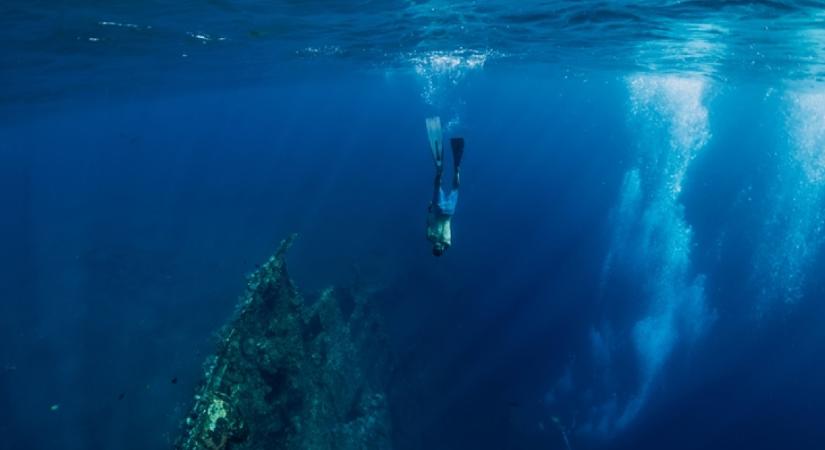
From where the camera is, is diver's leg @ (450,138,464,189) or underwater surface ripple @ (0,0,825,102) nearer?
diver's leg @ (450,138,464,189)

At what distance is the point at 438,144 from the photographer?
997 cm

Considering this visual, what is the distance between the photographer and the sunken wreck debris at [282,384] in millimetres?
6793

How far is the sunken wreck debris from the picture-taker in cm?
679

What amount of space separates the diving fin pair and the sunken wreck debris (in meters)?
3.87

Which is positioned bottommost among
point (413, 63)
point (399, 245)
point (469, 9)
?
point (399, 245)

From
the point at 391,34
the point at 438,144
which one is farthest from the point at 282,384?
the point at 391,34

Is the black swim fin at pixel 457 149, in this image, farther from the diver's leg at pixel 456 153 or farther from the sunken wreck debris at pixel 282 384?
the sunken wreck debris at pixel 282 384

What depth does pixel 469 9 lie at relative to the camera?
15742mm

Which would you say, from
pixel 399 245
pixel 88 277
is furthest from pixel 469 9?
pixel 88 277

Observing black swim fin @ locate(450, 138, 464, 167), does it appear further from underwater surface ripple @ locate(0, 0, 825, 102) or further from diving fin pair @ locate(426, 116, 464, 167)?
underwater surface ripple @ locate(0, 0, 825, 102)

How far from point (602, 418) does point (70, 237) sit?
4381cm

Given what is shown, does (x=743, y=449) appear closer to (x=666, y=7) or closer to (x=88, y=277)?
(x=666, y=7)

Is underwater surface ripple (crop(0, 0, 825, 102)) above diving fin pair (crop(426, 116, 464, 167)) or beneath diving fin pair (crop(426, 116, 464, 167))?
above

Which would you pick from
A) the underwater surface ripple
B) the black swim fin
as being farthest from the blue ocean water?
the black swim fin
